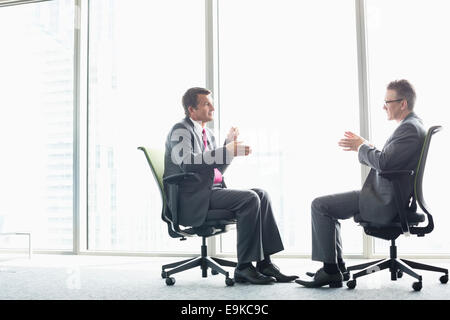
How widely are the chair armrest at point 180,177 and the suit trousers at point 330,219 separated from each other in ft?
2.25

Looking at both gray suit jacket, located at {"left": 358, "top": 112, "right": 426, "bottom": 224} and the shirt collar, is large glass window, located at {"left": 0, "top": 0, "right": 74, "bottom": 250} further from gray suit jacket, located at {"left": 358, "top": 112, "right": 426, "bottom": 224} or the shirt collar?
gray suit jacket, located at {"left": 358, "top": 112, "right": 426, "bottom": 224}

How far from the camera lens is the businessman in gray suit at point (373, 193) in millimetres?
2479

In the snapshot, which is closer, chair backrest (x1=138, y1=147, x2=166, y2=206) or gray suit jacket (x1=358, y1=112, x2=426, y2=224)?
gray suit jacket (x1=358, y1=112, x2=426, y2=224)

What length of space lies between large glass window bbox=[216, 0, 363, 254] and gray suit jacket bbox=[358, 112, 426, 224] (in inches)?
47.6

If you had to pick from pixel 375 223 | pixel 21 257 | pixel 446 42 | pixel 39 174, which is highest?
pixel 446 42

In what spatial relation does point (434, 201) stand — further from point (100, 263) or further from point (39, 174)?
point (39, 174)

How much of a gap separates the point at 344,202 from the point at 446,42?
5.99 ft

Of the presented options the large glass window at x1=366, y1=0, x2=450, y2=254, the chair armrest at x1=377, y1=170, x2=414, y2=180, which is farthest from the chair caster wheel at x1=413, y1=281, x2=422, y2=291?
the large glass window at x1=366, y1=0, x2=450, y2=254

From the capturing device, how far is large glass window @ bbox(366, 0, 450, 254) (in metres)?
3.60

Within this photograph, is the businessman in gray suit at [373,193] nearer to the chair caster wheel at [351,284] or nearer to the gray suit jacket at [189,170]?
the chair caster wheel at [351,284]

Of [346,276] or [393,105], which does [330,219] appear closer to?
[346,276]

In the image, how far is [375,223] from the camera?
254cm

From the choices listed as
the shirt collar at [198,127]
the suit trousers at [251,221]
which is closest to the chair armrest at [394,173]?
the suit trousers at [251,221]
